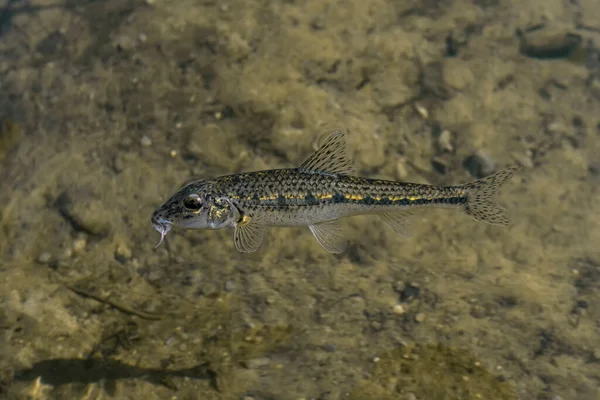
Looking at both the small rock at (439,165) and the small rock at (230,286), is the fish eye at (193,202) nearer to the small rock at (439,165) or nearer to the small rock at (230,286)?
the small rock at (230,286)

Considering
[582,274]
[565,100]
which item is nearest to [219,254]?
[582,274]

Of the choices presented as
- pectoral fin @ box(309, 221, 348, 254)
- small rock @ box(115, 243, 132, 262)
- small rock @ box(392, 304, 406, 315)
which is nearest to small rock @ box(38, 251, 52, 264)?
small rock @ box(115, 243, 132, 262)

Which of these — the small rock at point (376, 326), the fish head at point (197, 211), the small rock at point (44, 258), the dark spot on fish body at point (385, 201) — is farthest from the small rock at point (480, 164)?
the small rock at point (44, 258)

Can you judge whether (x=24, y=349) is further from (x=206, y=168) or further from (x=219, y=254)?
(x=206, y=168)

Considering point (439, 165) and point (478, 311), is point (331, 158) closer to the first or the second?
point (478, 311)

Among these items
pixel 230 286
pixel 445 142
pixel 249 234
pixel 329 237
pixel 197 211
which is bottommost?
pixel 230 286

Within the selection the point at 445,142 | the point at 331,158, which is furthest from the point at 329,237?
the point at 445,142

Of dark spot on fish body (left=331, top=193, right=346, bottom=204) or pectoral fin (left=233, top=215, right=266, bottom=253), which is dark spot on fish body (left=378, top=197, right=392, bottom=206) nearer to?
dark spot on fish body (left=331, top=193, right=346, bottom=204)
